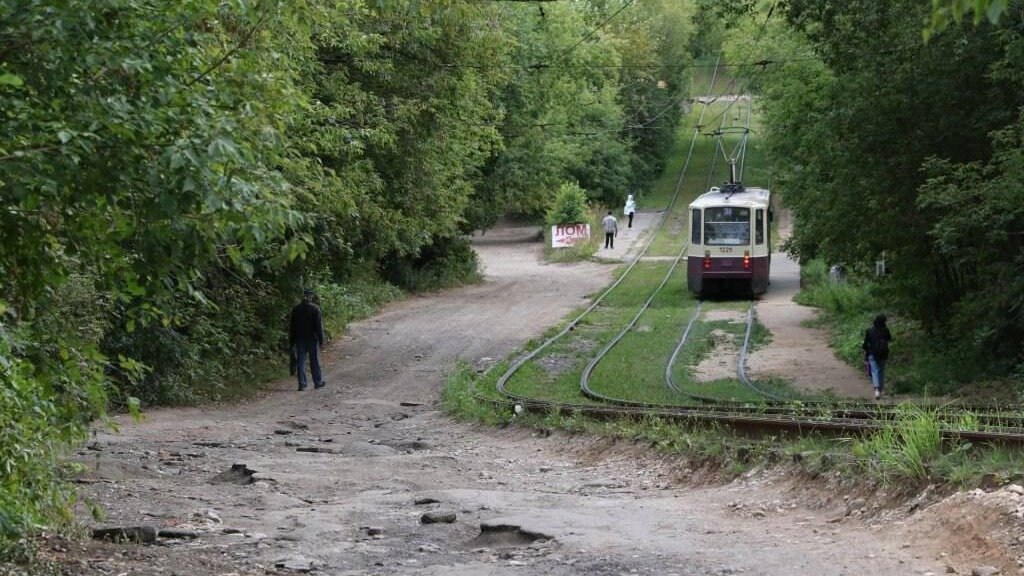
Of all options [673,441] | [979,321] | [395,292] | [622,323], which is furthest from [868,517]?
[395,292]

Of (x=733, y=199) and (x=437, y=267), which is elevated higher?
(x=733, y=199)

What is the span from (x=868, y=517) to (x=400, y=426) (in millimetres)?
11193

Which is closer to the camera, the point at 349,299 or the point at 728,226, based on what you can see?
the point at 349,299

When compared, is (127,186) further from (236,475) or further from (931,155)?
(931,155)

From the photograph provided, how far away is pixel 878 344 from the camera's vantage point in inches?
810

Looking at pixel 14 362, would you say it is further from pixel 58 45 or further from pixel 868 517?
pixel 868 517

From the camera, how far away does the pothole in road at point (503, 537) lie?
975 centimetres

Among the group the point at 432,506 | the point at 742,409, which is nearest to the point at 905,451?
the point at 432,506

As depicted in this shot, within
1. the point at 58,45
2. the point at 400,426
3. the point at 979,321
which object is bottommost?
the point at 400,426

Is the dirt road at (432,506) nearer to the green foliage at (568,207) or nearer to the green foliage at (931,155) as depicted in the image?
the green foliage at (931,155)

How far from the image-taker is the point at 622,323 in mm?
33688

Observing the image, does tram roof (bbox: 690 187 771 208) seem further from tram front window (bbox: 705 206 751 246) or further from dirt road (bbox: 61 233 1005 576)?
dirt road (bbox: 61 233 1005 576)

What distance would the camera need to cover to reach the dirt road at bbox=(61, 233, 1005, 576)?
8766 mm

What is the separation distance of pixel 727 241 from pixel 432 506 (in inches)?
1064
